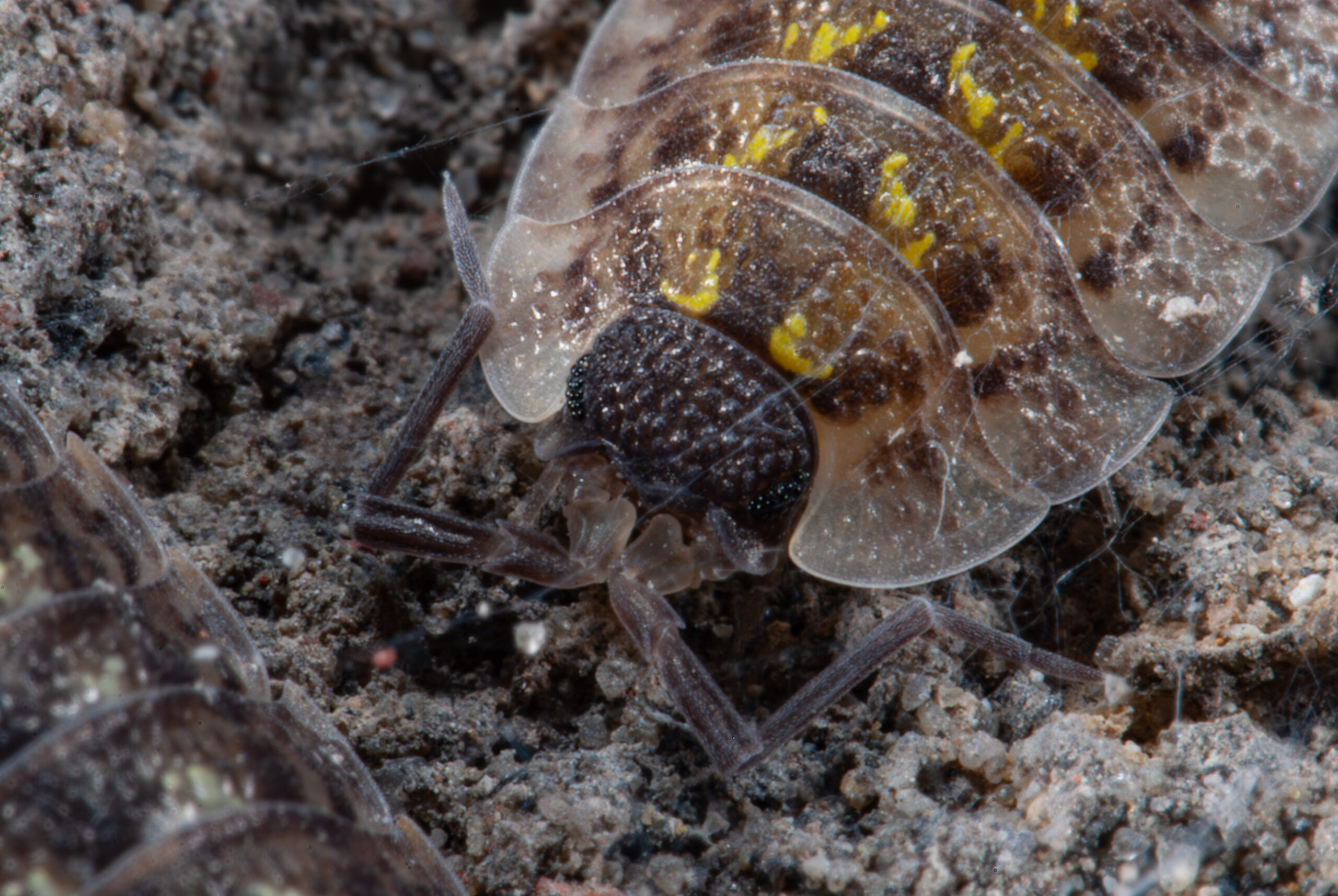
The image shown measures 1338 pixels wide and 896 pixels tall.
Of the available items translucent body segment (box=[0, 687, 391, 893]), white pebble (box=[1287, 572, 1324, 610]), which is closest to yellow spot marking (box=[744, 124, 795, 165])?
white pebble (box=[1287, 572, 1324, 610])

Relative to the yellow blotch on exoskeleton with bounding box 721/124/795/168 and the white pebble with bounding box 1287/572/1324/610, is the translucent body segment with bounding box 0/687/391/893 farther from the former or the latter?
the white pebble with bounding box 1287/572/1324/610

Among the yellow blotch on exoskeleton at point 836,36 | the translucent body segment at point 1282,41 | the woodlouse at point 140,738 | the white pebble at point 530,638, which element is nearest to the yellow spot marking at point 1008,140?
the yellow blotch on exoskeleton at point 836,36

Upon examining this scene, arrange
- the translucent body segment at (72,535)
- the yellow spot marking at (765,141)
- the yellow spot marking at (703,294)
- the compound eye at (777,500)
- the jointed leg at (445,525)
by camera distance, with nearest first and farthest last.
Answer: the translucent body segment at (72,535)
the jointed leg at (445,525)
the compound eye at (777,500)
the yellow spot marking at (703,294)
the yellow spot marking at (765,141)

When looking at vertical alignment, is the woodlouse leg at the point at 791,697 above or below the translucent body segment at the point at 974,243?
below

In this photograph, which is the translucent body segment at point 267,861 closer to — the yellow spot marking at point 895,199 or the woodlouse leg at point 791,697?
the woodlouse leg at point 791,697

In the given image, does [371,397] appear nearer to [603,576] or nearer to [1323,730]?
[603,576]

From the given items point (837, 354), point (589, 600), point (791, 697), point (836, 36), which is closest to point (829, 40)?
point (836, 36)

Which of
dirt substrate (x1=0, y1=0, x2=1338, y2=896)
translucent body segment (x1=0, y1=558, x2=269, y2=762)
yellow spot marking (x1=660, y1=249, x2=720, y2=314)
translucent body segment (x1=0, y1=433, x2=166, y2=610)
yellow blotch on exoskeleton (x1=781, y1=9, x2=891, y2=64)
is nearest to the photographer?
translucent body segment (x1=0, y1=558, x2=269, y2=762)

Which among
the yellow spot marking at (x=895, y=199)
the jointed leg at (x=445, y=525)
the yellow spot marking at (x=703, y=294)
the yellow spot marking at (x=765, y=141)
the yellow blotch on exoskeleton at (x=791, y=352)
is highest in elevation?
the yellow spot marking at (x=765, y=141)
